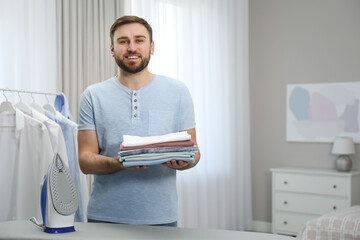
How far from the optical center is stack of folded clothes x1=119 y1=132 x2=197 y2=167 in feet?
5.13

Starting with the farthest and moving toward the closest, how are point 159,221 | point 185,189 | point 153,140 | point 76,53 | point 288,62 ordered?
1. point 288,62
2. point 185,189
3. point 76,53
4. point 159,221
5. point 153,140

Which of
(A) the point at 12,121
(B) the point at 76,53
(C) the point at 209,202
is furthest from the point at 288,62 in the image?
(A) the point at 12,121

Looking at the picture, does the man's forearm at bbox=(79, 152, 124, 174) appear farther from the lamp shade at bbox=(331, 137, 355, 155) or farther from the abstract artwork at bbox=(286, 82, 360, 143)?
the abstract artwork at bbox=(286, 82, 360, 143)

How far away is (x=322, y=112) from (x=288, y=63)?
24.8 inches

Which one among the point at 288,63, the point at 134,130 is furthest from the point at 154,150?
the point at 288,63

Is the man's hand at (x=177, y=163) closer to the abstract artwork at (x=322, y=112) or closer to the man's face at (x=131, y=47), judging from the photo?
the man's face at (x=131, y=47)

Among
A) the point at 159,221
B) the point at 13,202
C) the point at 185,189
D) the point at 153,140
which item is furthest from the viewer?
the point at 185,189

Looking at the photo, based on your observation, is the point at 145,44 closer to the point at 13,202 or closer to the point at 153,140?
the point at 153,140

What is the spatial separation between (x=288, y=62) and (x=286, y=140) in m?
0.81

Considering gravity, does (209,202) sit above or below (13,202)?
below

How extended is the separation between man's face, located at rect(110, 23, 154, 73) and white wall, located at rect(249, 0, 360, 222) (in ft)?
10.8

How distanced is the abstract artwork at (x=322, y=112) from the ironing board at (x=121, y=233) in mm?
3488

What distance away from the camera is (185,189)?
164 inches

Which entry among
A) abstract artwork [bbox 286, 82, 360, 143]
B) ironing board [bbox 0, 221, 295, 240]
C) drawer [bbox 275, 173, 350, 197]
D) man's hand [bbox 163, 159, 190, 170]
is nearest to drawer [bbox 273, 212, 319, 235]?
drawer [bbox 275, 173, 350, 197]
